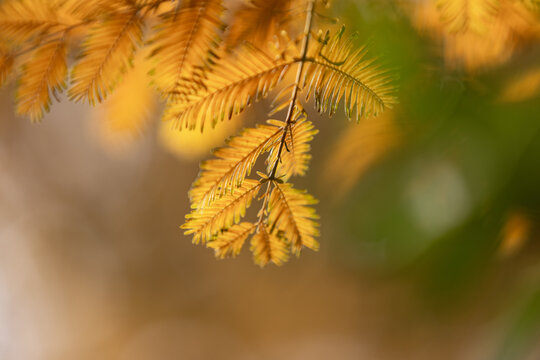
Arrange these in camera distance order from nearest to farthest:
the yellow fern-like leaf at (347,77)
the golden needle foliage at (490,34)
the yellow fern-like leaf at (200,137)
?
the yellow fern-like leaf at (347,77)
the golden needle foliage at (490,34)
the yellow fern-like leaf at (200,137)

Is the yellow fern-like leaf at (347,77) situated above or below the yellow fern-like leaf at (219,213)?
above

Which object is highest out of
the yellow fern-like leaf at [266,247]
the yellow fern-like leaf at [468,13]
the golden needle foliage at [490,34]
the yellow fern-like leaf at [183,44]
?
the golden needle foliage at [490,34]

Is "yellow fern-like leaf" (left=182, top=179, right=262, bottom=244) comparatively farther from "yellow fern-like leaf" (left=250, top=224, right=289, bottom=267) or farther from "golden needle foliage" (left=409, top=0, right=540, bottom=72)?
"golden needle foliage" (left=409, top=0, right=540, bottom=72)

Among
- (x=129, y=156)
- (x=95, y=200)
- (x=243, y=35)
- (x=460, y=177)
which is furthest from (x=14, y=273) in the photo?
(x=460, y=177)

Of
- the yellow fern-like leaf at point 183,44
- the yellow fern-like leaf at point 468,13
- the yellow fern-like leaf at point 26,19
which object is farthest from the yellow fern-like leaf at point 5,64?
the yellow fern-like leaf at point 468,13

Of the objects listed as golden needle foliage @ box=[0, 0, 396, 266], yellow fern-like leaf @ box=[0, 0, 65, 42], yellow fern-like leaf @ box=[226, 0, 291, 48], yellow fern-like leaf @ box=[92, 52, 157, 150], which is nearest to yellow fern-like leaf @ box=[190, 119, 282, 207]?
golden needle foliage @ box=[0, 0, 396, 266]

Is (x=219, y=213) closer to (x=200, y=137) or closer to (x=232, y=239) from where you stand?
(x=232, y=239)

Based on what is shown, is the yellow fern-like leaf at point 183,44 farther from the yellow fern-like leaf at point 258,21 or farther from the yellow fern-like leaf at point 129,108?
the yellow fern-like leaf at point 129,108

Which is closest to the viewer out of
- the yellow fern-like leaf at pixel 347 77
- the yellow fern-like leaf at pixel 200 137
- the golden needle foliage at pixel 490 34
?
the yellow fern-like leaf at pixel 347 77
